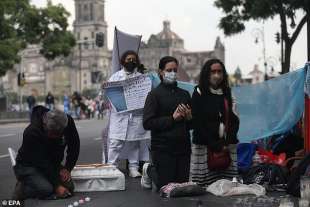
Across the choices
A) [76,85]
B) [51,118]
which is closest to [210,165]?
[51,118]

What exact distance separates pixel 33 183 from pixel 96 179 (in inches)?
40.5

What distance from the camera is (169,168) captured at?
753 centimetres

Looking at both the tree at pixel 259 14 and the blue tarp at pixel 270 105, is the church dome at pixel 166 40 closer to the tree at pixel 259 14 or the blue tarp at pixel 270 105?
the tree at pixel 259 14

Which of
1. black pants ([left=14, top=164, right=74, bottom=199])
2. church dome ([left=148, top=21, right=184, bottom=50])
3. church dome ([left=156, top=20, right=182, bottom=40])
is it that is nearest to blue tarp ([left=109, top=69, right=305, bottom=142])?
black pants ([left=14, top=164, right=74, bottom=199])

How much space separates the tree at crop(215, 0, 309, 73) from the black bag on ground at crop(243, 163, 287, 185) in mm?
9956

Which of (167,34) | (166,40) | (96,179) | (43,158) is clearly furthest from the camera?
(167,34)

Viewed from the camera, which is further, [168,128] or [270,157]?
[270,157]

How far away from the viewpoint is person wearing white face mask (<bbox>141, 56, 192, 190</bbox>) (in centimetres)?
747

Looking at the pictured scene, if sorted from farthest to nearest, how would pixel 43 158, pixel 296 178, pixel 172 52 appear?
pixel 172 52, pixel 43 158, pixel 296 178

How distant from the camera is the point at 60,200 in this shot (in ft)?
23.9

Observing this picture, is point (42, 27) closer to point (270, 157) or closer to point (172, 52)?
point (270, 157)

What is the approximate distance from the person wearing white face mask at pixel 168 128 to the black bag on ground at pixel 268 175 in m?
0.91

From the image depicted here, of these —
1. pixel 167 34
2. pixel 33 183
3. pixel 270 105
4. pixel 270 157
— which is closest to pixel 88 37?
pixel 167 34

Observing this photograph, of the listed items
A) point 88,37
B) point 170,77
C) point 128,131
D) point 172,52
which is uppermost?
point 88,37
